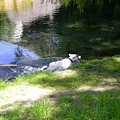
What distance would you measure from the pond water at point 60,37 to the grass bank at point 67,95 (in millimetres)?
3828

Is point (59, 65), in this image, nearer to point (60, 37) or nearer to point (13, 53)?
point (13, 53)

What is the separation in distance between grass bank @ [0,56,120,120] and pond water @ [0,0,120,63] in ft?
12.6

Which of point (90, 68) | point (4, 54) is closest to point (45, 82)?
point (90, 68)

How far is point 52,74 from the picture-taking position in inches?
196

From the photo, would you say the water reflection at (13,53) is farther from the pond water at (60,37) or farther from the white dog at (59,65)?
the white dog at (59,65)

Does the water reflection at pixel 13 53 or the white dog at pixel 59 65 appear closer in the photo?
the white dog at pixel 59 65

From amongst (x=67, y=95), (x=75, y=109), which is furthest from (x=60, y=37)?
(x=75, y=109)

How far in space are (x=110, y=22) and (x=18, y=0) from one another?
47.0 feet

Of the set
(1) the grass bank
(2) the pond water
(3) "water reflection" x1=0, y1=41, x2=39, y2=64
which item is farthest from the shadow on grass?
(3) "water reflection" x1=0, y1=41, x2=39, y2=64

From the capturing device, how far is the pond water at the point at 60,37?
30.7ft

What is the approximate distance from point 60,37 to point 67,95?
26.0 ft

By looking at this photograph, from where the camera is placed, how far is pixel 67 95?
3744 millimetres

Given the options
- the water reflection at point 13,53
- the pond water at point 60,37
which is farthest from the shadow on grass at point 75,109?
the water reflection at point 13,53

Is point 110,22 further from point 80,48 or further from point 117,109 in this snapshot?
point 117,109
